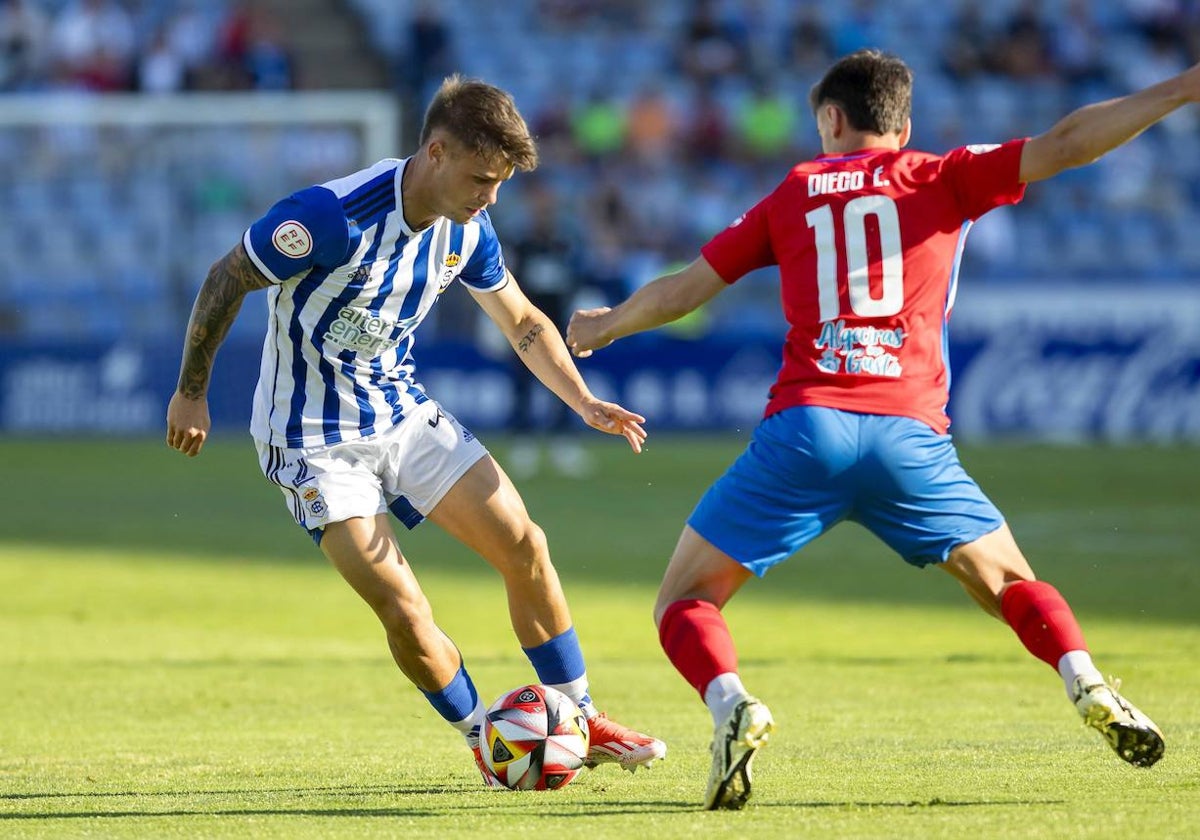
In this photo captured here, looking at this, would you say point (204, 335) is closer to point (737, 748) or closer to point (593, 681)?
point (737, 748)

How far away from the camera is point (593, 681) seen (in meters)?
8.03

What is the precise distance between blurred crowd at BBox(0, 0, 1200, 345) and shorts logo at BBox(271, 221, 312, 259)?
1507 cm

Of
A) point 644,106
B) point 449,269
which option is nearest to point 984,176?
point 449,269

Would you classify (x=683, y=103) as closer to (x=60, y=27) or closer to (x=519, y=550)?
(x=60, y=27)

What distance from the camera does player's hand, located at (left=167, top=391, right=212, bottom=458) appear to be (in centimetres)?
567

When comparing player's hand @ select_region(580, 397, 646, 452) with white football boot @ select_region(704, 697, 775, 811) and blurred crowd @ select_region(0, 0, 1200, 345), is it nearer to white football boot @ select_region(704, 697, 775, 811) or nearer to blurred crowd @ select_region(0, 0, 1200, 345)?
white football boot @ select_region(704, 697, 775, 811)

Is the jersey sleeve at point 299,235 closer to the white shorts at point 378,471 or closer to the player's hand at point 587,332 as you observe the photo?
the white shorts at point 378,471

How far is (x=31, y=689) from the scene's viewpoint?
25.6ft

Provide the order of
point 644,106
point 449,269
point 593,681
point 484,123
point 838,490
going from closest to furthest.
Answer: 1. point 838,490
2. point 484,123
3. point 449,269
4. point 593,681
5. point 644,106

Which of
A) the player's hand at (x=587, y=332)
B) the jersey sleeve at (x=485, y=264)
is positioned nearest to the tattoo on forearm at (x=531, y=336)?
the jersey sleeve at (x=485, y=264)

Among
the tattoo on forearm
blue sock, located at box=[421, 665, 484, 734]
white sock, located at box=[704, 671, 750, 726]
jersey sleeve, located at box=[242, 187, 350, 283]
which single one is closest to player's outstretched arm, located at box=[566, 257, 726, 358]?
the tattoo on forearm

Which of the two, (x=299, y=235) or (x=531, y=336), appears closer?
(x=299, y=235)

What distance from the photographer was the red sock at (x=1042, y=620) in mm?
5039

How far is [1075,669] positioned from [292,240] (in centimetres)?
266
